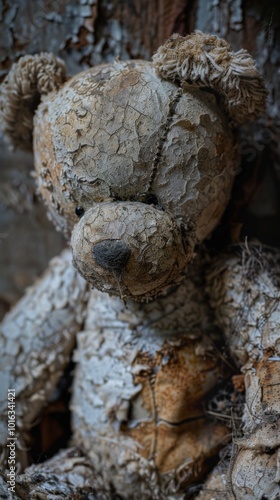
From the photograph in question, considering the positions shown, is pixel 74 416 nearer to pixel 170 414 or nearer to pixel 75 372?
pixel 75 372

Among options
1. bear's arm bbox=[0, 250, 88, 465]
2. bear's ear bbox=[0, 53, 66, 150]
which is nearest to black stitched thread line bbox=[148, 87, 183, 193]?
bear's ear bbox=[0, 53, 66, 150]

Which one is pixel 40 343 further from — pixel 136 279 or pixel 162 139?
pixel 162 139

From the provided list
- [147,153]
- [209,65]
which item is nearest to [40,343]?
[147,153]

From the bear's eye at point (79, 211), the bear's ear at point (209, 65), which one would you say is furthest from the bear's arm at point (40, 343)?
the bear's ear at point (209, 65)

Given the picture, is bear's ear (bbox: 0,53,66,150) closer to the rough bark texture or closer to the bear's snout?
the bear's snout

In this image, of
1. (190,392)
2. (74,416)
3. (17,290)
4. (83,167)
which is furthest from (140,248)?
(17,290)

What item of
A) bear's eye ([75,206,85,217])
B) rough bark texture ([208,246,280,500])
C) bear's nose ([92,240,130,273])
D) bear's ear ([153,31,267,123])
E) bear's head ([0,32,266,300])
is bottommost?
rough bark texture ([208,246,280,500])

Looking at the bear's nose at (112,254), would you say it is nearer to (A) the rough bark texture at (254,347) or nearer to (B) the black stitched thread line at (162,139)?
(B) the black stitched thread line at (162,139)
